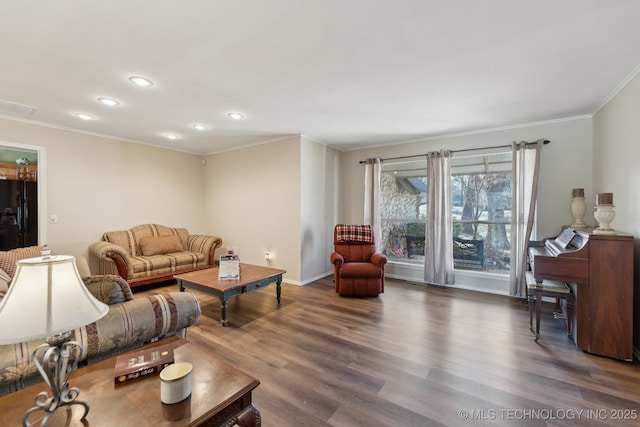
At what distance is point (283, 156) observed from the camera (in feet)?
15.0

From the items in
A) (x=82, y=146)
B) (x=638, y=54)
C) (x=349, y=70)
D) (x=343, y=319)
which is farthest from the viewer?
(x=82, y=146)

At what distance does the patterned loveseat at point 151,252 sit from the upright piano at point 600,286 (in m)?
4.79

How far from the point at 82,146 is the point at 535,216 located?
684 centimetres

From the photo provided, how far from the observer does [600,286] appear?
2.35m

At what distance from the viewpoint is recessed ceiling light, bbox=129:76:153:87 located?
2.47m

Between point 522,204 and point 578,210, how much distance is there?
574 mm

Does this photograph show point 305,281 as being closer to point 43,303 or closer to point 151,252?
point 151,252

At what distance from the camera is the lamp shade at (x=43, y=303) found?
80 centimetres

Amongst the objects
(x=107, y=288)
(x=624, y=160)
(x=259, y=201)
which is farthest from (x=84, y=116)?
(x=624, y=160)

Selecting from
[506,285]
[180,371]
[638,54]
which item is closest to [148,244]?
[180,371]

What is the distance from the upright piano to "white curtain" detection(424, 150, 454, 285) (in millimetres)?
1765

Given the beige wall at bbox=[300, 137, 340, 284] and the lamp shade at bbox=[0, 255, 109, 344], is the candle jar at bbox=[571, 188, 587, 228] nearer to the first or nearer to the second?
the beige wall at bbox=[300, 137, 340, 284]

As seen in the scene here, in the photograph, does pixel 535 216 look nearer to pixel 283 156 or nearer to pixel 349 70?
pixel 349 70

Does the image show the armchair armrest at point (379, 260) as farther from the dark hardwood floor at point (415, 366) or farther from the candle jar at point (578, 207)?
the candle jar at point (578, 207)
